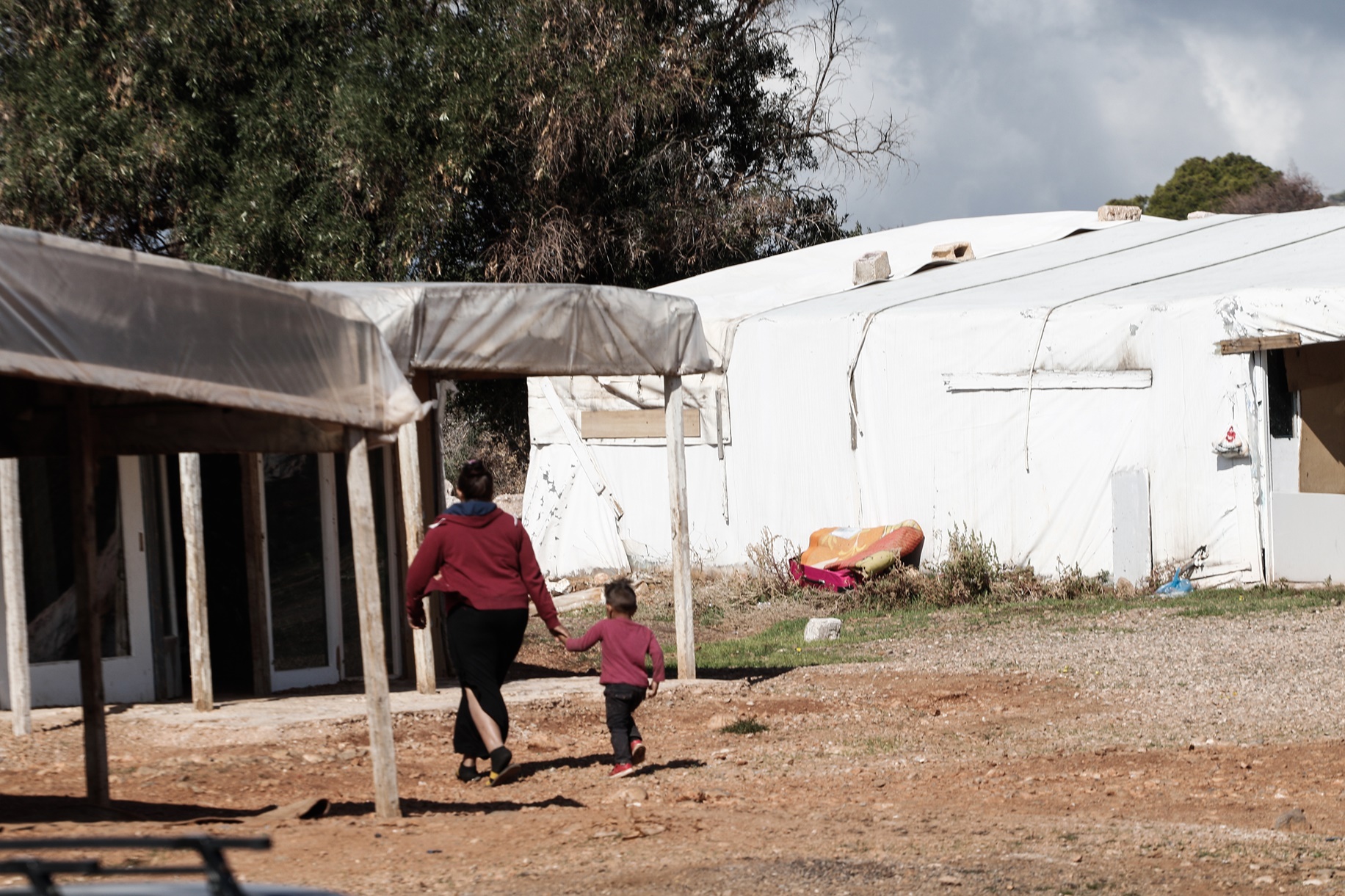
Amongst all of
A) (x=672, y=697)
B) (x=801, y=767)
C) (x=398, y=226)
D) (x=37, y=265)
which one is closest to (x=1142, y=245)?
(x=398, y=226)

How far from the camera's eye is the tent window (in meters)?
13.8

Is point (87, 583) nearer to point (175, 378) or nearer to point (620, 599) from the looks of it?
point (175, 378)

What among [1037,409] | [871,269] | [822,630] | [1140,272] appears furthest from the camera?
[871,269]

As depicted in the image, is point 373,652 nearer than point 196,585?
Yes

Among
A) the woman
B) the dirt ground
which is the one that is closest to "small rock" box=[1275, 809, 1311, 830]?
the dirt ground

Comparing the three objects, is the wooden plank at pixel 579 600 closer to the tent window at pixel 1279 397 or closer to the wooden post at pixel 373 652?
the tent window at pixel 1279 397

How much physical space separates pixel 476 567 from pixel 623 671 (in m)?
0.92

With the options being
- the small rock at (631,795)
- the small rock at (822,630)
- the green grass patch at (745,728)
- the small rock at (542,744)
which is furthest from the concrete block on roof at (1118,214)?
the small rock at (631,795)

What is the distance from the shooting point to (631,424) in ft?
60.7

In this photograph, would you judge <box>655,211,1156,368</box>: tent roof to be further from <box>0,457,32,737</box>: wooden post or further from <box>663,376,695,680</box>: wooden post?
<box>0,457,32,737</box>: wooden post

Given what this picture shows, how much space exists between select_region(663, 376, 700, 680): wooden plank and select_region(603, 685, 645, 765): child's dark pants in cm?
256

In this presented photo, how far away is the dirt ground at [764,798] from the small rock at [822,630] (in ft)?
8.23

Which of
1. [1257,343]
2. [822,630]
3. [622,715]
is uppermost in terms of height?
[1257,343]

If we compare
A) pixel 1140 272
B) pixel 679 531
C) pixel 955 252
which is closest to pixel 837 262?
pixel 955 252
